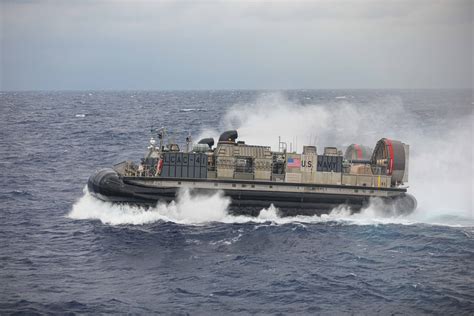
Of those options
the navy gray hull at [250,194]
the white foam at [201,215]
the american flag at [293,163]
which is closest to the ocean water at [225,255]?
the white foam at [201,215]

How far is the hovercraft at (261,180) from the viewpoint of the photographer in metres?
48.4

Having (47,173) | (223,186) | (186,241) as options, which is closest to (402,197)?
(223,186)

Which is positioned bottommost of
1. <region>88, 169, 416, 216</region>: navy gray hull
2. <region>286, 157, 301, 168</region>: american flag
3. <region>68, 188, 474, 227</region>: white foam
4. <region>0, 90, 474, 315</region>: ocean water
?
<region>0, 90, 474, 315</region>: ocean water

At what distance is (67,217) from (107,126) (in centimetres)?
8312

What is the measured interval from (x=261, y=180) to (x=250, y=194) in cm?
151

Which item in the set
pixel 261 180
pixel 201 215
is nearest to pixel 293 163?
pixel 261 180

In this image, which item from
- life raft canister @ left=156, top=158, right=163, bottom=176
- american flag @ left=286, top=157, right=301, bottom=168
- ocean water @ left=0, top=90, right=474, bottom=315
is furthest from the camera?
american flag @ left=286, top=157, right=301, bottom=168

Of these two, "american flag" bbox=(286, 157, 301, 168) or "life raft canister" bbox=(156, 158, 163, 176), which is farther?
"american flag" bbox=(286, 157, 301, 168)

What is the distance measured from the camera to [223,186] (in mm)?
48688

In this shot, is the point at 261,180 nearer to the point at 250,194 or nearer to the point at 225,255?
the point at 250,194

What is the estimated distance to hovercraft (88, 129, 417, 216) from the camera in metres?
48.4

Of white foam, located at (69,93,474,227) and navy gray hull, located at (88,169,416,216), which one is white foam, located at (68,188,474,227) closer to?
white foam, located at (69,93,474,227)

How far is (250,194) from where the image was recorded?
159 feet

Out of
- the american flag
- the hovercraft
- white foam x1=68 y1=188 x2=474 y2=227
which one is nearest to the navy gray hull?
the hovercraft
